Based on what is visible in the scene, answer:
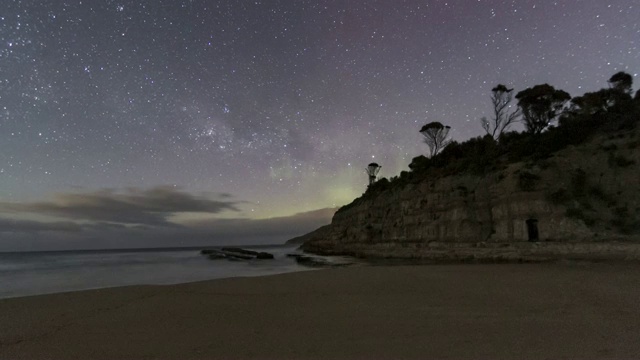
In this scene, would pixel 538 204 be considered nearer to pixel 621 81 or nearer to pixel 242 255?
pixel 621 81

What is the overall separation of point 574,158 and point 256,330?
2973 cm

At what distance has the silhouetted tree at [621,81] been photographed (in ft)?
134

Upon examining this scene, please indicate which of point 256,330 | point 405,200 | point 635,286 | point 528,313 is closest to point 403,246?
point 405,200

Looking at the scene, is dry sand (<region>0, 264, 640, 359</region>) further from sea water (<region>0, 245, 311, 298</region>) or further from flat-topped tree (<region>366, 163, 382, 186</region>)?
flat-topped tree (<region>366, 163, 382, 186</region>)

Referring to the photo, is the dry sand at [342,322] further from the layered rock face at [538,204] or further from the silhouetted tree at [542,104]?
the silhouetted tree at [542,104]

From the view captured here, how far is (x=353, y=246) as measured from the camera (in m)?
50.9

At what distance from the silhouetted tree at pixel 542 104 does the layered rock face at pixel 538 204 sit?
2174cm

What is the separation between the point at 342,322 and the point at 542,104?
51516 millimetres

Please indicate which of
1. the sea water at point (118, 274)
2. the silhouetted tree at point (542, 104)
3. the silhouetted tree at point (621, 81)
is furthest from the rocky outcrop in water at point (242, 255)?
the silhouetted tree at point (621, 81)

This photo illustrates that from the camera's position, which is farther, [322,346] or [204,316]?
[204,316]

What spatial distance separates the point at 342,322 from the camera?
25.7 feet

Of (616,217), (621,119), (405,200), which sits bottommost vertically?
(616,217)

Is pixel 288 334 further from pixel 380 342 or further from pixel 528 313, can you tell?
pixel 528 313

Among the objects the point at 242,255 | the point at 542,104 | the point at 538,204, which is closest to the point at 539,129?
the point at 542,104
